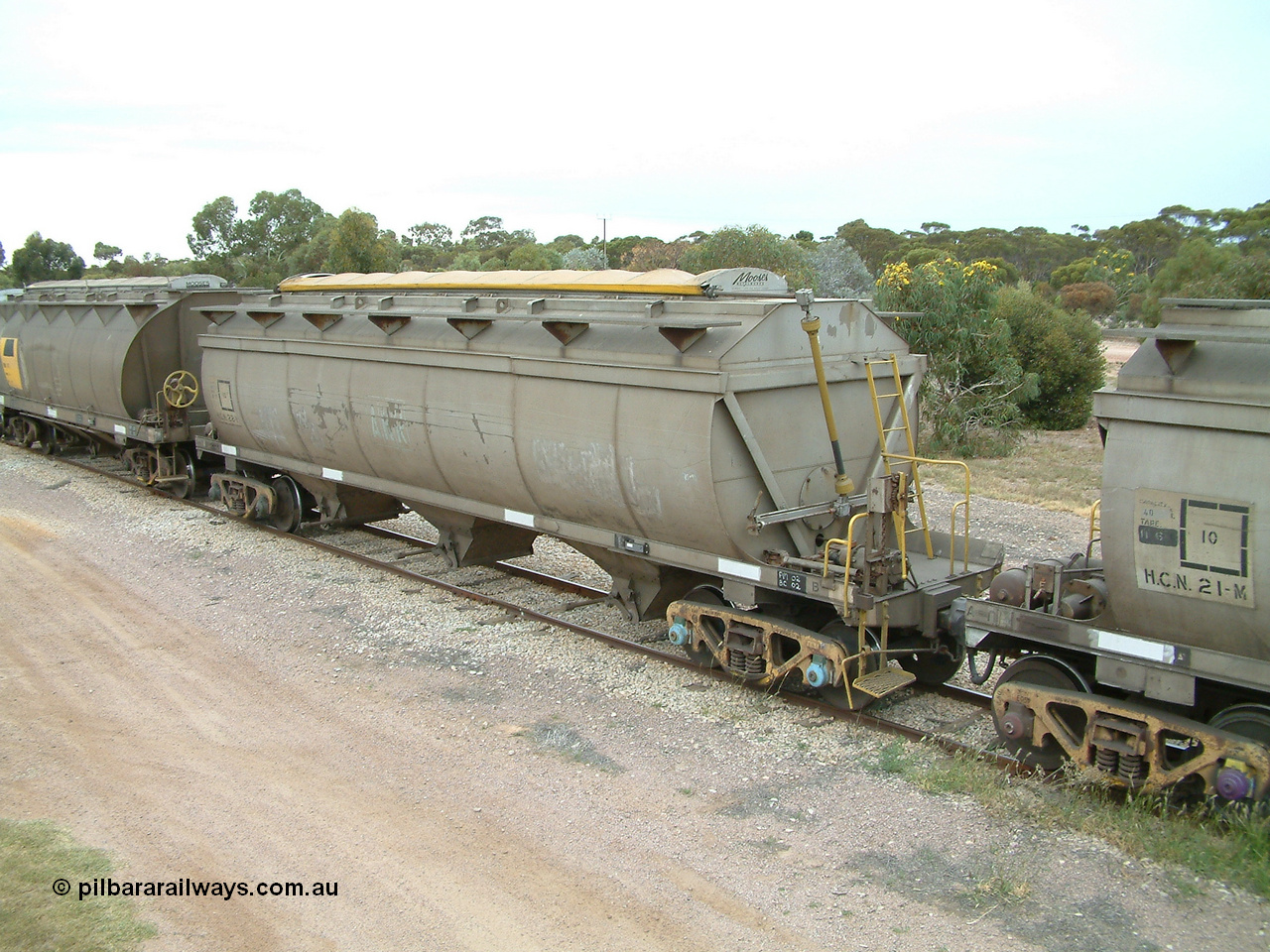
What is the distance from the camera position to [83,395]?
18484mm

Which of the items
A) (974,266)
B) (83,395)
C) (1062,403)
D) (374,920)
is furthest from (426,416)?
(1062,403)

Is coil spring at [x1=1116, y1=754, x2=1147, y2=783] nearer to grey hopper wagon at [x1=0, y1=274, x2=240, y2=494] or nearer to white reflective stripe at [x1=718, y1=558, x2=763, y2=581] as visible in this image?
white reflective stripe at [x1=718, y1=558, x2=763, y2=581]

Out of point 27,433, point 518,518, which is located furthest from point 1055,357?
point 27,433

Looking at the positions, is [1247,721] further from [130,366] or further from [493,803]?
[130,366]

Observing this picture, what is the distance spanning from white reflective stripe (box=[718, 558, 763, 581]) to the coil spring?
3.04 metres

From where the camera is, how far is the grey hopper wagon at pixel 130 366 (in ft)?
54.9

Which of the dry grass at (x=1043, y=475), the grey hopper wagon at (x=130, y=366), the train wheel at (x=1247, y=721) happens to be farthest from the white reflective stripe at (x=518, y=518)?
the dry grass at (x=1043, y=475)

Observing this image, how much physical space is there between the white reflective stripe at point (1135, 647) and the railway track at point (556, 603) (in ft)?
4.23

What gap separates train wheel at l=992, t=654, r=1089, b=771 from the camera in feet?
22.4

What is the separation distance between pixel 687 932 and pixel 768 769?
7.06 ft

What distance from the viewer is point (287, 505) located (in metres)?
15.0

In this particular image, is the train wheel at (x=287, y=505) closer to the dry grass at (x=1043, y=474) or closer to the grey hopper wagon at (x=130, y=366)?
the grey hopper wagon at (x=130, y=366)

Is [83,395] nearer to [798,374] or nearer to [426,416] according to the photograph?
[426,416]

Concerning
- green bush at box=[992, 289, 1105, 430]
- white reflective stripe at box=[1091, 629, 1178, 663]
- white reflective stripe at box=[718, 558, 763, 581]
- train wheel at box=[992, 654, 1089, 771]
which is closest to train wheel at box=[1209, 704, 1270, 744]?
white reflective stripe at box=[1091, 629, 1178, 663]
